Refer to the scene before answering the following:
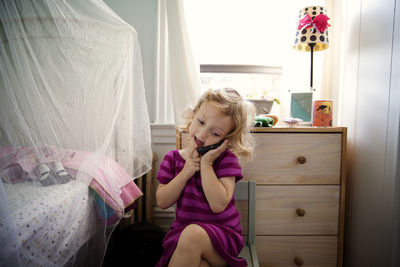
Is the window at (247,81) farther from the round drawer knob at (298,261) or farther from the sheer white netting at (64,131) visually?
the round drawer knob at (298,261)

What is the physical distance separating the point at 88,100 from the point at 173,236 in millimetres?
565

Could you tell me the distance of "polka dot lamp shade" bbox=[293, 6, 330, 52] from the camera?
1.29m

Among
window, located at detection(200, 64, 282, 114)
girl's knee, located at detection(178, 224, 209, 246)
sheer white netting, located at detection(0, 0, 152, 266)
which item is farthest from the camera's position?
window, located at detection(200, 64, 282, 114)

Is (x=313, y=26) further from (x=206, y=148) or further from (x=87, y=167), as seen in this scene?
(x=87, y=167)

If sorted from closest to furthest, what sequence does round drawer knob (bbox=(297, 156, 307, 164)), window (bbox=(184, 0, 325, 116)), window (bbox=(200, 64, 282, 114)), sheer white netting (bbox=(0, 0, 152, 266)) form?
1. sheer white netting (bbox=(0, 0, 152, 266))
2. round drawer knob (bbox=(297, 156, 307, 164))
3. window (bbox=(184, 0, 325, 116))
4. window (bbox=(200, 64, 282, 114))

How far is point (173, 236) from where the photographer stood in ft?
2.59

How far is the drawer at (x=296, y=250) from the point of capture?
3.56ft

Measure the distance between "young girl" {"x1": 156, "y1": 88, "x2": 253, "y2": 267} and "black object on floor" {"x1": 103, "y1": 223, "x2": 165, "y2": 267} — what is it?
1.58 feet

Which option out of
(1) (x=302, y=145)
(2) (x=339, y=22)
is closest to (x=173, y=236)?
(1) (x=302, y=145)

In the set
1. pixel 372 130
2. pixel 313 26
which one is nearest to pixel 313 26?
pixel 313 26

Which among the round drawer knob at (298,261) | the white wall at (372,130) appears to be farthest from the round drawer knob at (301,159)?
the round drawer knob at (298,261)

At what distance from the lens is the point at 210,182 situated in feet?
2.54

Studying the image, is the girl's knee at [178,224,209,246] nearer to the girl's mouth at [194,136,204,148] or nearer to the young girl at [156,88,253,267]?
the young girl at [156,88,253,267]

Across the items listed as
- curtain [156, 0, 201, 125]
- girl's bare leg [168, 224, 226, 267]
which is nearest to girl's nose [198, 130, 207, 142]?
girl's bare leg [168, 224, 226, 267]
